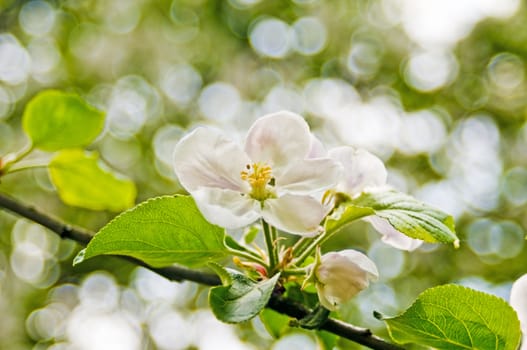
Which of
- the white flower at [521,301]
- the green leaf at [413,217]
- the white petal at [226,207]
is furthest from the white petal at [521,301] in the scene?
the white petal at [226,207]

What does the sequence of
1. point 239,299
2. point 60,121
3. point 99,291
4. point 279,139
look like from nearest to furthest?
point 239,299, point 279,139, point 60,121, point 99,291

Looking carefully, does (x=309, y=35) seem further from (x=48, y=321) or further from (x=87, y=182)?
(x=87, y=182)

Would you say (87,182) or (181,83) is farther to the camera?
(181,83)

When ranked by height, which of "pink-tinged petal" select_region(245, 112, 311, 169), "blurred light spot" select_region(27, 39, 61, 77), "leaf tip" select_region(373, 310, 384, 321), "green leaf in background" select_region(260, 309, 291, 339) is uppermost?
"pink-tinged petal" select_region(245, 112, 311, 169)

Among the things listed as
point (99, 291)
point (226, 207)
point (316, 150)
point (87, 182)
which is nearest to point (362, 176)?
point (316, 150)

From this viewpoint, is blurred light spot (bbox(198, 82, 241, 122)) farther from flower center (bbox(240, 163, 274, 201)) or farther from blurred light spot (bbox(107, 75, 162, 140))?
flower center (bbox(240, 163, 274, 201))

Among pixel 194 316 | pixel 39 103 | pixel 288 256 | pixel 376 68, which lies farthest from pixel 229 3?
pixel 288 256

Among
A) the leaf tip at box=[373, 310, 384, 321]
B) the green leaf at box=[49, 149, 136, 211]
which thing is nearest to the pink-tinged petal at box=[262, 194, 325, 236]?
the leaf tip at box=[373, 310, 384, 321]
